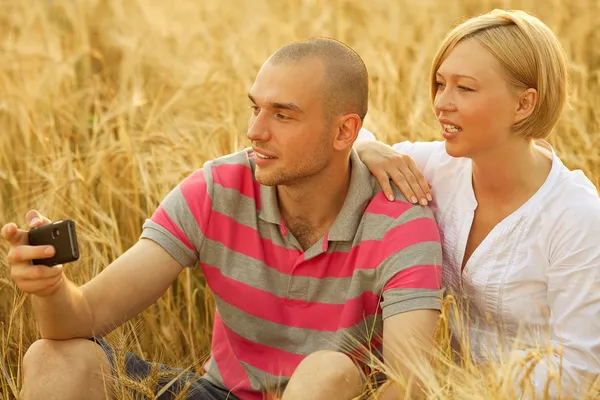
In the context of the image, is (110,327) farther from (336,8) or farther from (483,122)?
(336,8)

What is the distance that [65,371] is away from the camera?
7.92ft

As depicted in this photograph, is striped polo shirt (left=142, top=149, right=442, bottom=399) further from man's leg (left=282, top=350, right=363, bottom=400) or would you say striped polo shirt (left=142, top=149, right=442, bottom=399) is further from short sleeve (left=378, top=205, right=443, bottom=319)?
man's leg (left=282, top=350, right=363, bottom=400)

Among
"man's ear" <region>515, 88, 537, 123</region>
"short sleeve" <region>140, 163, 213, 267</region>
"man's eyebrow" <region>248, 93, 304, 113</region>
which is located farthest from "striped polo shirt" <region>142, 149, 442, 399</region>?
"man's ear" <region>515, 88, 537, 123</region>

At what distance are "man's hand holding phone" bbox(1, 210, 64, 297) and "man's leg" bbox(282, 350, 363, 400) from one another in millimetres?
618

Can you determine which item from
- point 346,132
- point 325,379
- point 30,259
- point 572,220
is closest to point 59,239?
point 30,259

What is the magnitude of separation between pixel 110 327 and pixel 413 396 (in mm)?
824

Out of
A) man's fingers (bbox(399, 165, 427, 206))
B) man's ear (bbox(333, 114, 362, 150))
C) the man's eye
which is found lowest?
man's fingers (bbox(399, 165, 427, 206))

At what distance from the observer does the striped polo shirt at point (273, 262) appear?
2.49 m

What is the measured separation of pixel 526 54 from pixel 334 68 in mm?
499

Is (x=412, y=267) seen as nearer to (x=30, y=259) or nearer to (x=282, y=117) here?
(x=282, y=117)

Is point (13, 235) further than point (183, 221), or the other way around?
point (183, 221)

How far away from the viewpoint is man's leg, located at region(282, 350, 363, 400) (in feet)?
7.25

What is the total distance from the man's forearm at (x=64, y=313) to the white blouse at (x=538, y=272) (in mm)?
934

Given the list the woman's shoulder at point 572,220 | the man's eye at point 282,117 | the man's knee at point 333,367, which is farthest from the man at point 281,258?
the woman's shoulder at point 572,220
